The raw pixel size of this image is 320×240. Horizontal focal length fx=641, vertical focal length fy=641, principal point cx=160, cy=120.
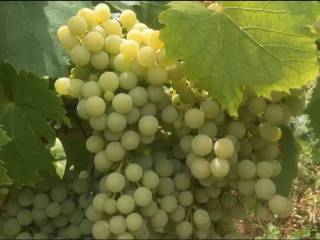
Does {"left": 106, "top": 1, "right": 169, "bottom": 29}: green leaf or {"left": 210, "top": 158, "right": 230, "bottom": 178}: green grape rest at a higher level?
{"left": 210, "top": 158, "right": 230, "bottom": 178}: green grape

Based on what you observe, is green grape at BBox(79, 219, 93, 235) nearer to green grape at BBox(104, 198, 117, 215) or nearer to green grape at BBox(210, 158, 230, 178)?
green grape at BBox(104, 198, 117, 215)

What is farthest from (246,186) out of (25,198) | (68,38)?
(25,198)

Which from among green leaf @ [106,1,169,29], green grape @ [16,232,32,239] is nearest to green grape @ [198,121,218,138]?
green grape @ [16,232,32,239]

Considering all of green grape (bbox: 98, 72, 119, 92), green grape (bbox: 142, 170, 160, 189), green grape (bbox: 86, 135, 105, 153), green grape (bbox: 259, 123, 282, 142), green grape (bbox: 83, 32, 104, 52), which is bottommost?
green grape (bbox: 142, 170, 160, 189)

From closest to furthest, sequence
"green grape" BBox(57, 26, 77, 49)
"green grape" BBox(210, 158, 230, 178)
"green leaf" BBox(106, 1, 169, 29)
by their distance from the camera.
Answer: "green grape" BBox(210, 158, 230, 178) < "green grape" BBox(57, 26, 77, 49) < "green leaf" BBox(106, 1, 169, 29)

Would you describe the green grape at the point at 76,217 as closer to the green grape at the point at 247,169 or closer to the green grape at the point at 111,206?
the green grape at the point at 111,206

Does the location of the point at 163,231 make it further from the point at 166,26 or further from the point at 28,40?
the point at 28,40

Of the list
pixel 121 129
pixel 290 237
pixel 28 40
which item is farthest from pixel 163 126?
pixel 28 40
